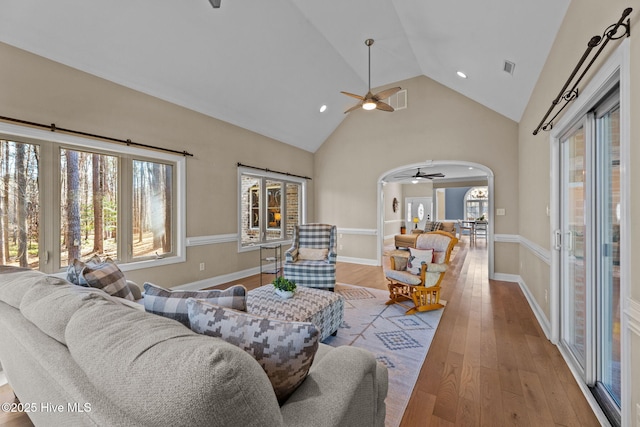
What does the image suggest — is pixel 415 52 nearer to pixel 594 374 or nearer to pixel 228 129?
pixel 228 129

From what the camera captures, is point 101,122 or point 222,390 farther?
point 101,122

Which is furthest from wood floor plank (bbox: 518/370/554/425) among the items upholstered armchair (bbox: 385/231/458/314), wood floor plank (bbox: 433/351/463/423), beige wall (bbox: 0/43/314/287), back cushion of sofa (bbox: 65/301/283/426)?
beige wall (bbox: 0/43/314/287)

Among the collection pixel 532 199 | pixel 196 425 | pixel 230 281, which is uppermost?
pixel 532 199

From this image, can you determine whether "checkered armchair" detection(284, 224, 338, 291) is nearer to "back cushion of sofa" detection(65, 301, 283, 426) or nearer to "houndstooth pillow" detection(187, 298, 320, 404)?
"houndstooth pillow" detection(187, 298, 320, 404)

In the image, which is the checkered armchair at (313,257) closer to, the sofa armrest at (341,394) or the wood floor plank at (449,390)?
the wood floor plank at (449,390)

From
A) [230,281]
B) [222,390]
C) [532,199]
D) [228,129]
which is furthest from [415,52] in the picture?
[222,390]

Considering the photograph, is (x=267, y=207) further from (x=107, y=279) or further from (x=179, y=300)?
(x=179, y=300)

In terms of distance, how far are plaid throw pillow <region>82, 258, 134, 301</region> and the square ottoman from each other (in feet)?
3.21

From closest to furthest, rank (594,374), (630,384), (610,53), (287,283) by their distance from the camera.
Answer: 1. (630,384)
2. (610,53)
3. (594,374)
4. (287,283)

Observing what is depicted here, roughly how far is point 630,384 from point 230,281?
4742mm

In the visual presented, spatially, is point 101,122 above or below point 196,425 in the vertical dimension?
above

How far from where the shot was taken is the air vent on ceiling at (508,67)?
128 inches

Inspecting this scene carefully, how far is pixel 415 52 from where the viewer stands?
4.60 metres

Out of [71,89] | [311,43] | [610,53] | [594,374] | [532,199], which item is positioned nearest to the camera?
[610,53]
